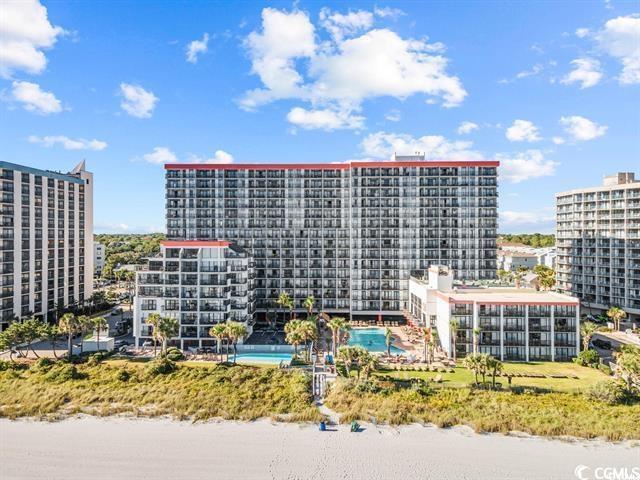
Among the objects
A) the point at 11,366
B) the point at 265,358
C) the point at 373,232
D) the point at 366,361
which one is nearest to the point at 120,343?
the point at 11,366

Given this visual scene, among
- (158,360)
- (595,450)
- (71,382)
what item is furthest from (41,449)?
(595,450)

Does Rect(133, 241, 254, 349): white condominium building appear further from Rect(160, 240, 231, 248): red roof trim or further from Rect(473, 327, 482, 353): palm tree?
Rect(473, 327, 482, 353): palm tree

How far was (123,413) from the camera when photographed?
4569 centimetres

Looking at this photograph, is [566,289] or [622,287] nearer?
[622,287]

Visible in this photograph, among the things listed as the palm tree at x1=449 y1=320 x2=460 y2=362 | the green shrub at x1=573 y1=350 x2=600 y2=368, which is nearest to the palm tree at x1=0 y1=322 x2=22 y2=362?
the palm tree at x1=449 y1=320 x2=460 y2=362

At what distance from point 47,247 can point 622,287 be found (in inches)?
4944

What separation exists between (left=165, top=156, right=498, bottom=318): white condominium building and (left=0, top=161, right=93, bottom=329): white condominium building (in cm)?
3883

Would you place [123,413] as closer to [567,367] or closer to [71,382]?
[71,382]

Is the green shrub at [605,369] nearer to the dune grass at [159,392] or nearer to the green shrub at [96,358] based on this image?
the dune grass at [159,392]

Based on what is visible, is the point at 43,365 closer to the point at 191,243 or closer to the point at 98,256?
the point at 191,243

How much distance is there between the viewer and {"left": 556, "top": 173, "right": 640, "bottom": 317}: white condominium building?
93250mm

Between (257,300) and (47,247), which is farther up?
(47,247)

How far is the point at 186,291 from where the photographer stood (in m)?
71.1

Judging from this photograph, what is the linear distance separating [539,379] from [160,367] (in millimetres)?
50988
